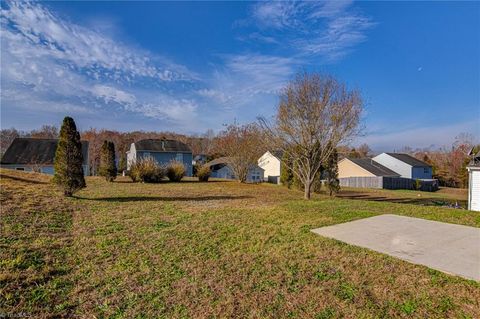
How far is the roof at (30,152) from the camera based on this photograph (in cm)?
2680

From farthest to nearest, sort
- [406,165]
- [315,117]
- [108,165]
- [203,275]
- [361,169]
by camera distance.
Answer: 1. [406,165]
2. [361,169]
3. [108,165]
4. [315,117]
5. [203,275]

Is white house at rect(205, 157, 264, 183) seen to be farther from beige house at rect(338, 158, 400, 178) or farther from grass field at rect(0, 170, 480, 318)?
grass field at rect(0, 170, 480, 318)

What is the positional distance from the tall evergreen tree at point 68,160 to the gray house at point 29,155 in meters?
20.3

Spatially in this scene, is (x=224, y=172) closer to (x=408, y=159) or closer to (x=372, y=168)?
(x=372, y=168)

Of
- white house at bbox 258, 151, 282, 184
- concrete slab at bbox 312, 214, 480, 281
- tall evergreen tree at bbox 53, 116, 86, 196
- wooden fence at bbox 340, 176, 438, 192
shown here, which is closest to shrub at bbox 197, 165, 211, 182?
tall evergreen tree at bbox 53, 116, 86, 196

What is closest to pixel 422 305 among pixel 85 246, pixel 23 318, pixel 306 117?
pixel 23 318

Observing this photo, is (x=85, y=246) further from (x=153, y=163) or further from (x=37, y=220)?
(x=153, y=163)

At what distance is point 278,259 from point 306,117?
8941 mm

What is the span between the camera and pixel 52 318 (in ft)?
8.23

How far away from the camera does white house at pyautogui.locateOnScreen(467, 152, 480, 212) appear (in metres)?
14.0

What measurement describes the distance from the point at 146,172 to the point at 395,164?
39450mm

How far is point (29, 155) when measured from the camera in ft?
90.3

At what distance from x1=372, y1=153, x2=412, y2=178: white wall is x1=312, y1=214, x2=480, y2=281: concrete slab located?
131ft

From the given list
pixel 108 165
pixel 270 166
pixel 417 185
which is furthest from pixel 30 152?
pixel 417 185
